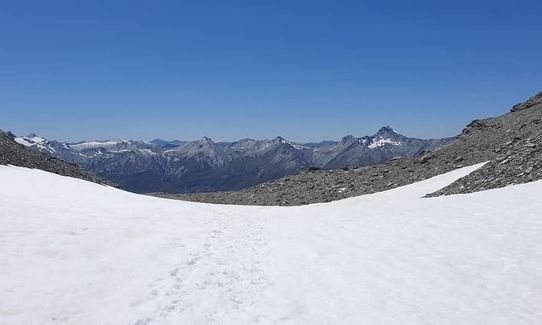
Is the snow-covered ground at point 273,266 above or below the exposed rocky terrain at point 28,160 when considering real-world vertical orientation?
below

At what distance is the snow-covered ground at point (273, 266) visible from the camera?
34.3 feet

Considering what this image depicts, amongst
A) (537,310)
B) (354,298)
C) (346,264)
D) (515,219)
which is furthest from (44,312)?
(515,219)

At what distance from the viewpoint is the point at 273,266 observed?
14523 mm

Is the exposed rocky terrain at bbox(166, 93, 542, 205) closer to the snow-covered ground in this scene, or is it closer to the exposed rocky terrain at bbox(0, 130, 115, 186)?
the exposed rocky terrain at bbox(0, 130, 115, 186)

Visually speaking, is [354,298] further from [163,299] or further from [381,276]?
[163,299]

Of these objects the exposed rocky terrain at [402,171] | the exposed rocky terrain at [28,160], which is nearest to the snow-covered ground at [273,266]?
the exposed rocky terrain at [402,171]

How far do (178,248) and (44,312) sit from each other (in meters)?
6.30

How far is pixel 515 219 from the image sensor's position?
17.9 m

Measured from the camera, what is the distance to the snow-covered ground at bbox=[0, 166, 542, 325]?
10.4 m

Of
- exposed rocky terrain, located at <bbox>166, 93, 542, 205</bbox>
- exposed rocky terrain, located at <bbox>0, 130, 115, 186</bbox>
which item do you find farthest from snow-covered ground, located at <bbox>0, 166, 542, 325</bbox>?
exposed rocky terrain, located at <bbox>0, 130, 115, 186</bbox>

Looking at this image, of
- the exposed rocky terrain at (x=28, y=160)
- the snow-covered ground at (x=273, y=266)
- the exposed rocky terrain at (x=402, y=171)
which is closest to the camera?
the snow-covered ground at (x=273, y=266)

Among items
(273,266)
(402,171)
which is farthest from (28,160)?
(402,171)

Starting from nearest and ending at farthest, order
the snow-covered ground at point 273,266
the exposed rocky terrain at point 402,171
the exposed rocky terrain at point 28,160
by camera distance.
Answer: the snow-covered ground at point 273,266, the exposed rocky terrain at point 28,160, the exposed rocky terrain at point 402,171

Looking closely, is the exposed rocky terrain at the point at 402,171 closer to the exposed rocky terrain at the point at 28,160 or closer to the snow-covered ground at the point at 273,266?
the exposed rocky terrain at the point at 28,160
